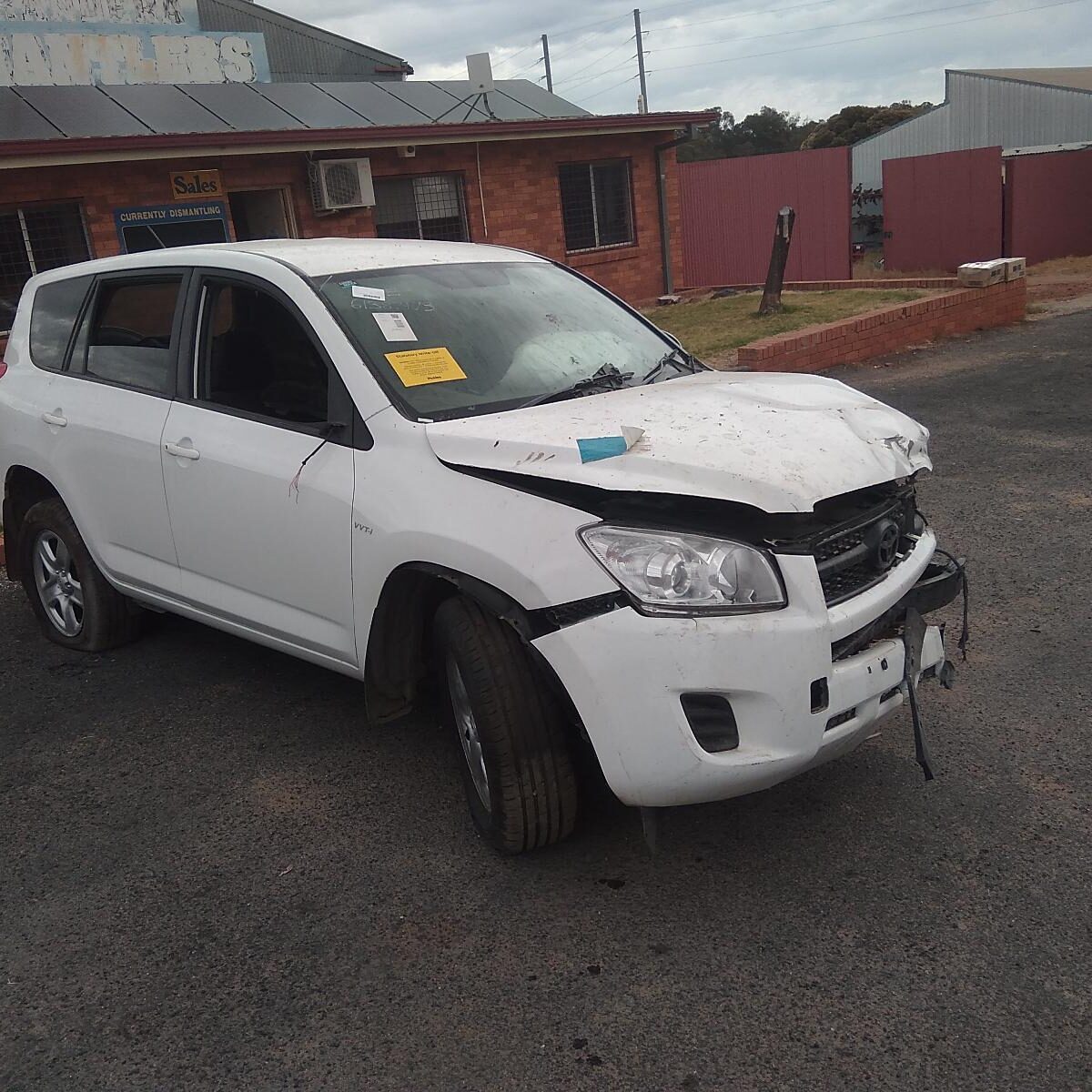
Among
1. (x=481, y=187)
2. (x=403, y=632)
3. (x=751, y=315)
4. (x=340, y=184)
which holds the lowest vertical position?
(x=751, y=315)

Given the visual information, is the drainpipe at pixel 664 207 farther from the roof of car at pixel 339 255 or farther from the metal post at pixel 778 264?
the roof of car at pixel 339 255

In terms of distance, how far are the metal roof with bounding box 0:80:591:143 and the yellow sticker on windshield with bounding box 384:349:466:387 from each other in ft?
36.0

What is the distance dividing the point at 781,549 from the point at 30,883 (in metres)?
2.39

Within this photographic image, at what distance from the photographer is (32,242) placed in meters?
13.4

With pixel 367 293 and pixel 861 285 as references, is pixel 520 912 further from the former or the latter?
pixel 861 285

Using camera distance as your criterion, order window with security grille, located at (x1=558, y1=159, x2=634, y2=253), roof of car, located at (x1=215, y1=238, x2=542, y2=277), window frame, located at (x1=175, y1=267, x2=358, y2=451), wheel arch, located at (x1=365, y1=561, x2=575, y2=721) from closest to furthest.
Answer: wheel arch, located at (x1=365, y1=561, x2=575, y2=721) < window frame, located at (x1=175, y1=267, x2=358, y2=451) < roof of car, located at (x1=215, y1=238, x2=542, y2=277) < window with security grille, located at (x1=558, y1=159, x2=634, y2=253)

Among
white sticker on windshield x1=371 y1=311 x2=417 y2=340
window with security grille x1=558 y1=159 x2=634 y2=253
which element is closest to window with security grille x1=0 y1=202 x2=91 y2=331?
window with security grille x1=558 y1=159 x2=634 y2=253

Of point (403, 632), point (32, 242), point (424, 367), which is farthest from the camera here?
point (32, 242)

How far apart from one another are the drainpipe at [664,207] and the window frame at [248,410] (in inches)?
636

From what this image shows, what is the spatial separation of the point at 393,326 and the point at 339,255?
0.55 m

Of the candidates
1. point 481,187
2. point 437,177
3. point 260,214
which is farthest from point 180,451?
point 481,187

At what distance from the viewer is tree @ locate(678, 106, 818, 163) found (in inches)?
2734

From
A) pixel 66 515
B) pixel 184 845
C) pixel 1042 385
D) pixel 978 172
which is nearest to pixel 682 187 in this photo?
pixel 978 172

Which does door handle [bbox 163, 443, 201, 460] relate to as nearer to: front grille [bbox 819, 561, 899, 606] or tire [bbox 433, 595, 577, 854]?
tire [bbox 433, 595, 577, 854]
